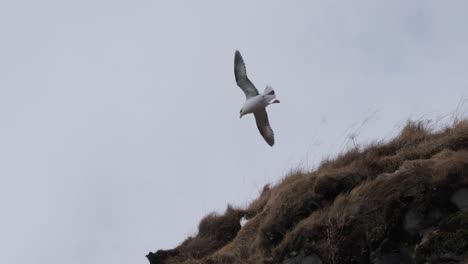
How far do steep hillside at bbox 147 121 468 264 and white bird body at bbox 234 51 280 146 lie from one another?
2333 millimetres

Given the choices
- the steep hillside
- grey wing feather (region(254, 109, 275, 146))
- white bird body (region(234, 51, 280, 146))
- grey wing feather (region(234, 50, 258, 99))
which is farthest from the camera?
grey wing feather (region(254, 109, 275, 146))

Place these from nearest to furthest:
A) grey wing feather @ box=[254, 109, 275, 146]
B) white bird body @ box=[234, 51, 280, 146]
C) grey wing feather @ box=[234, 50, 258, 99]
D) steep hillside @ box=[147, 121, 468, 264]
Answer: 1. steep hillside @ box=[147, 121, 468, 264]
2. white bird body @ box=[234, 51, 280, 146]
3. grey wing feather @ box=[234, 50, 258, 99]
4. grey wing feather @ box=[254, 109, 275, 146]

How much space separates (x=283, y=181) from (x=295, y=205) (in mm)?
1805

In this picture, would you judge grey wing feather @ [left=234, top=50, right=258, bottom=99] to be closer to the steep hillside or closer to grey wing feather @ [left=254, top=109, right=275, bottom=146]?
grey wing feather @ [left=254, top=109, right=275, bottom=146]

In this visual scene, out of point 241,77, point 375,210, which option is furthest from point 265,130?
point 375,210

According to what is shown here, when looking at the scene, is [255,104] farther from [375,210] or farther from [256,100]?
[375,210]

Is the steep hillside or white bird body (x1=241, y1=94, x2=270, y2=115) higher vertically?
white bird body (x1=241, y1=94, x2=270, y2=115)

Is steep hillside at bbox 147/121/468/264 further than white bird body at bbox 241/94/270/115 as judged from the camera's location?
No

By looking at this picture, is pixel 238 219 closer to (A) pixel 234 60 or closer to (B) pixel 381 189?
(A) pixel 234 60

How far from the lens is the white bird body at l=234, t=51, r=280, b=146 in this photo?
15445 mm

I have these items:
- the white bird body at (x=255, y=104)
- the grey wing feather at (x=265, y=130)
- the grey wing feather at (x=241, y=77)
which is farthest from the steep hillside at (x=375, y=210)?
the grey wing feather at (x=265, y=130)

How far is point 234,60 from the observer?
16.1 meters

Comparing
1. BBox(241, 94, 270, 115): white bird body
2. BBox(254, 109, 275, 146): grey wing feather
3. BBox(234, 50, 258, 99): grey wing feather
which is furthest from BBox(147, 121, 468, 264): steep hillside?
BBox(254, 109, 275, 146): grey wing feather

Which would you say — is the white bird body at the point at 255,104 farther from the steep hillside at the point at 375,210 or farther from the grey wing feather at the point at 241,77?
Result: the steep hillside at the point at 375,210
